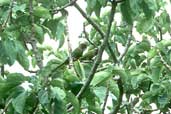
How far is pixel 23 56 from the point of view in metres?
2.30

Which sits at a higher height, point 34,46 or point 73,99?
point 34,46

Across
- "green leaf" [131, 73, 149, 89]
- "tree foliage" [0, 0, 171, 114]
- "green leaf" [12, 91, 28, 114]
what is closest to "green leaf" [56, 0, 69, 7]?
"tree foliage" [0, 0, 171, 114]

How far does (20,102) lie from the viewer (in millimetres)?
1727

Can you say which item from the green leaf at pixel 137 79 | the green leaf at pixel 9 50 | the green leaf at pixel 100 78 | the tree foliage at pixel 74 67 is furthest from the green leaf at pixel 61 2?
the green leaf at pixel 100 78

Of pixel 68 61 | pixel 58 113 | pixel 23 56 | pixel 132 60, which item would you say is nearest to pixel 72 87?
pixel 58 113

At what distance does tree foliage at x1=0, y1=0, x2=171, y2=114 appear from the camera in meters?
1.76

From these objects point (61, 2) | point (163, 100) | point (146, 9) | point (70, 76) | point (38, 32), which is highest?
point (61, 2)

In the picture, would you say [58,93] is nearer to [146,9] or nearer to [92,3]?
[92,3]

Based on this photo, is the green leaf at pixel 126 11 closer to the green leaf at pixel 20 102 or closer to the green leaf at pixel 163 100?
the green leaf at pixel 20 102

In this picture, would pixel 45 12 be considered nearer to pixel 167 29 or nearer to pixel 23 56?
pixel 23 56

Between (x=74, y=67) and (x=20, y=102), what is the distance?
0.35 m

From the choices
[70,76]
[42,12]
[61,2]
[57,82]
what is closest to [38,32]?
[42,12]

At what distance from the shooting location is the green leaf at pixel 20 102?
1.71 meters

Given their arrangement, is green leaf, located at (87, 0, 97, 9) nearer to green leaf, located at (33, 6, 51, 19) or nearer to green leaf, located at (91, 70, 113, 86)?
green leaf, located at (91, 70, 113, 86)
